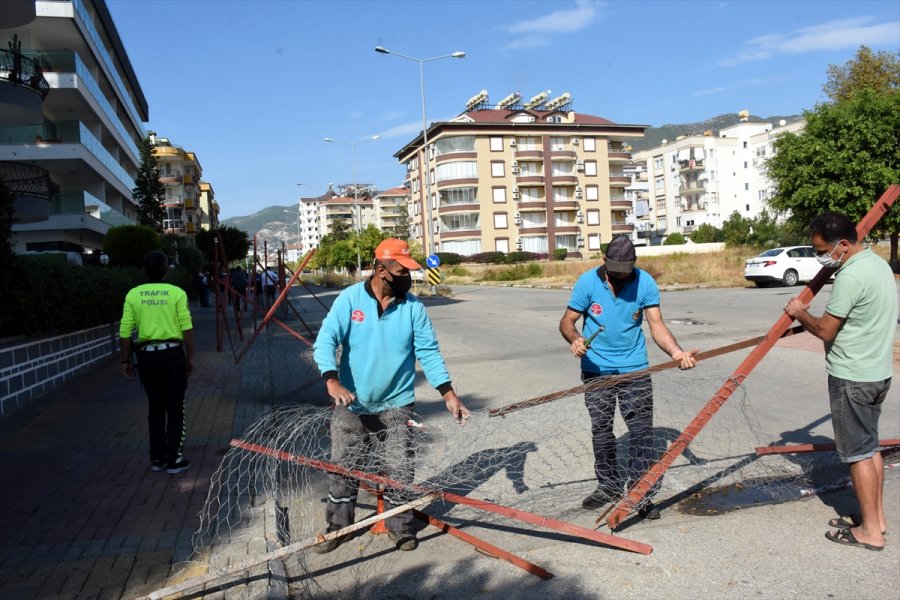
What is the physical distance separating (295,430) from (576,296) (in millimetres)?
1910

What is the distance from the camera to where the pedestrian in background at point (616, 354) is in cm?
463

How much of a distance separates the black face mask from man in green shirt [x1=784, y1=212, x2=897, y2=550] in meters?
2.03

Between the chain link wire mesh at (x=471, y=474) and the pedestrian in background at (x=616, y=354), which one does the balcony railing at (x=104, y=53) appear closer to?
the chain link wire mesh at (x=471, y=474)

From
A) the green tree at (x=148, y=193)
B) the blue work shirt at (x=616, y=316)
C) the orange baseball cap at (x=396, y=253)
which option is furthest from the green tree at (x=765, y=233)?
the orange baseball cap at (x=396, y=253)

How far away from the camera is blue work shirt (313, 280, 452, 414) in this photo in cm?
430

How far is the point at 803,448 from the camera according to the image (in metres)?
5.37

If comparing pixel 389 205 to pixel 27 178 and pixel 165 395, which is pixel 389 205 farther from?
pixel 165 395

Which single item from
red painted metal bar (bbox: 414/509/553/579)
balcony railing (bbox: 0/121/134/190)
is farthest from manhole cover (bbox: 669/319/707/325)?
balcony railing (bbox: 0/121/134/190)

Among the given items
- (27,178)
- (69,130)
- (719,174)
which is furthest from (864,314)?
(719,174)

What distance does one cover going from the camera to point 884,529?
13.4 ft

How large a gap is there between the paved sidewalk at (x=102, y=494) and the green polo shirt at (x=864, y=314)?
3.36m

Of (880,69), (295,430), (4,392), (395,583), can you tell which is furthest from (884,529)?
(880,69)

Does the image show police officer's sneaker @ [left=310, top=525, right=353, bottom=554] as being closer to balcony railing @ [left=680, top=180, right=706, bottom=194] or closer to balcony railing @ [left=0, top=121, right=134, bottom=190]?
balcony railing @ [left=0, top=121, right=134, bottom=190]

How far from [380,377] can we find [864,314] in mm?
2644
